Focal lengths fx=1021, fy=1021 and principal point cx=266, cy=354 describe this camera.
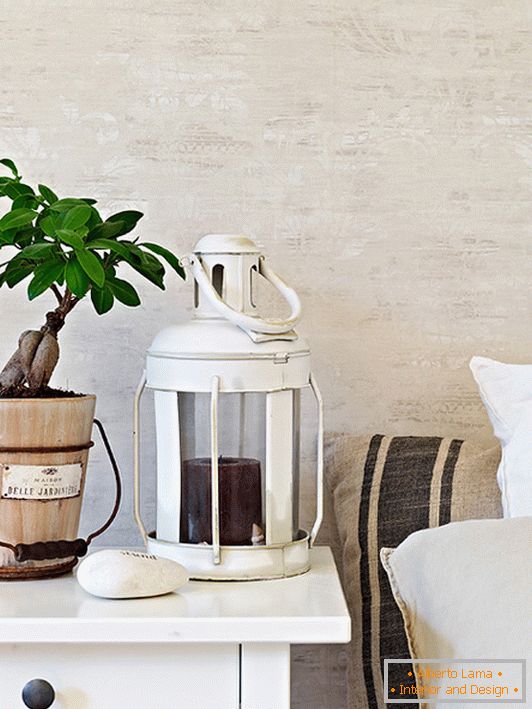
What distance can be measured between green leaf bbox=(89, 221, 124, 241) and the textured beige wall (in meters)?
0.27

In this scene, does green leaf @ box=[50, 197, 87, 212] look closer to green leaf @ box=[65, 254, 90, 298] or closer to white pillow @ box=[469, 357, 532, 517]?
green leaf @ box=[65, 254, 90, 298]

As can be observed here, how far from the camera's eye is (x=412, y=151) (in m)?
1.45

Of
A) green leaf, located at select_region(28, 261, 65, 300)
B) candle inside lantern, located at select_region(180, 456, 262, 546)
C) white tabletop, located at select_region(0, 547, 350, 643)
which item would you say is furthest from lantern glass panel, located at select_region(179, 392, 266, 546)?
green leaf, located at select_region(28, 261, 65, 300)

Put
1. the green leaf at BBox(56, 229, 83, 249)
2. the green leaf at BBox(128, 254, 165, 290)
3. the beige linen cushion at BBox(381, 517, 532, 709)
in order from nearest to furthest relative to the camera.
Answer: the beige linen cushion at BBox(381, 517, 532, 709), the green leaf at BBox(56, 229, 83, 249), the green leaf at BBox(128, 254, 165, 290)

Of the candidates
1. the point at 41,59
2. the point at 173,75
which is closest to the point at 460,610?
the point at 173,75

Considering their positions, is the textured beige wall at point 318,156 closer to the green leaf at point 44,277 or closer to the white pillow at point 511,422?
the white pillow at point 511,422

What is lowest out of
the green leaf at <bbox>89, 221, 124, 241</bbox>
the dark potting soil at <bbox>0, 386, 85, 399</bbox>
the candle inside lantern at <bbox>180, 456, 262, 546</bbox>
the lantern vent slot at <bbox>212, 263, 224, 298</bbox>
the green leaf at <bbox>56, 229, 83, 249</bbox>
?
the candle inside lantern at <bbox>180, 456, 262, 546</bbox>

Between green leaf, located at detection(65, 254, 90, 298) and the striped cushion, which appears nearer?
green leaf, located at detection(65, 254, 90, 298)

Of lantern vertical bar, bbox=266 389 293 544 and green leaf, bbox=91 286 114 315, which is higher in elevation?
green leaf, bbox=91 286 114 315

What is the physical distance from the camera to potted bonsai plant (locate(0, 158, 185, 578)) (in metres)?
1.12

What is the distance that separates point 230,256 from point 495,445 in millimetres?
500

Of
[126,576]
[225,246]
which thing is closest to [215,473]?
[126,576]

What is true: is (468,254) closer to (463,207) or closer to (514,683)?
(463,207)

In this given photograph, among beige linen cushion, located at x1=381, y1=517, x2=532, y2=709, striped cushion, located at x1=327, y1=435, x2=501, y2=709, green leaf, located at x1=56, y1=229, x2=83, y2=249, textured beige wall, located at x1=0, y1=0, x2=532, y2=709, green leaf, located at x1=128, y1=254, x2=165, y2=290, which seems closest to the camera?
beige linen cushion, located at x1=381, y1=517, x2=532, y2=709
